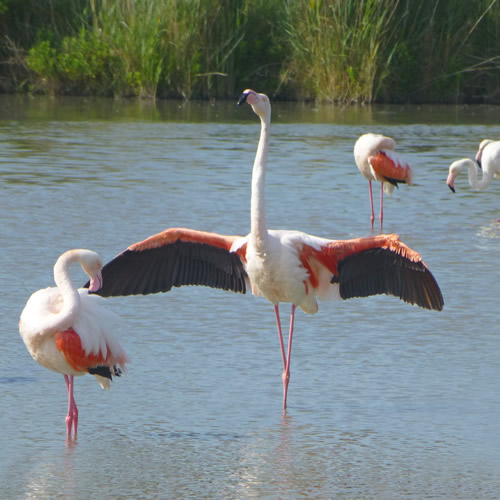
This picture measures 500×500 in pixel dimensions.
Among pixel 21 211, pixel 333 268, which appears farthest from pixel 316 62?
pixel 333 268

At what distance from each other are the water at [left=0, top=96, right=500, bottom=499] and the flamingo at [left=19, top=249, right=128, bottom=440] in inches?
10.8

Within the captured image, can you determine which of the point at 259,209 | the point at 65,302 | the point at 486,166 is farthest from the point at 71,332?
the point at 486,166

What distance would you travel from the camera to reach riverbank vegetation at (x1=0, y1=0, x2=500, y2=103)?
61.7 ft

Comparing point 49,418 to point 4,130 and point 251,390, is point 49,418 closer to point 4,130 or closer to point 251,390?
point 251,390

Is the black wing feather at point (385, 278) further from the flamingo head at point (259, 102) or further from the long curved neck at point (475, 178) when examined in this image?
the long curved neck at point (475, 178)

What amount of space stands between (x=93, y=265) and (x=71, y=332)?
332mm

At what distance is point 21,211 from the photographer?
9.56 meters

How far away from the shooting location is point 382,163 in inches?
416

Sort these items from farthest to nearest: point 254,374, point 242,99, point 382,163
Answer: point 382,163 < point 254,374 < point 242,99

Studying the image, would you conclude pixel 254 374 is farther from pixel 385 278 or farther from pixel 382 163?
pixel 382 163

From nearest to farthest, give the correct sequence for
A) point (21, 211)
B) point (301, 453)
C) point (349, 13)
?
point (301, 453) < point (21, 211) < point (349, 13)

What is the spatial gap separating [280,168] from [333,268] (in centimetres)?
727

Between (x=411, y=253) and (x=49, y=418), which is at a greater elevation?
(x=411, y=253)

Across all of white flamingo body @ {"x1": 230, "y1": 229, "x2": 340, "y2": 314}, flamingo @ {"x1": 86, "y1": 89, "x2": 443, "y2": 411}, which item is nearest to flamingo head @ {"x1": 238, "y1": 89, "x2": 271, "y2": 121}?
flamingo @ {"x1": 86, "y1": 89, "x2": 443, "y2": 411}
